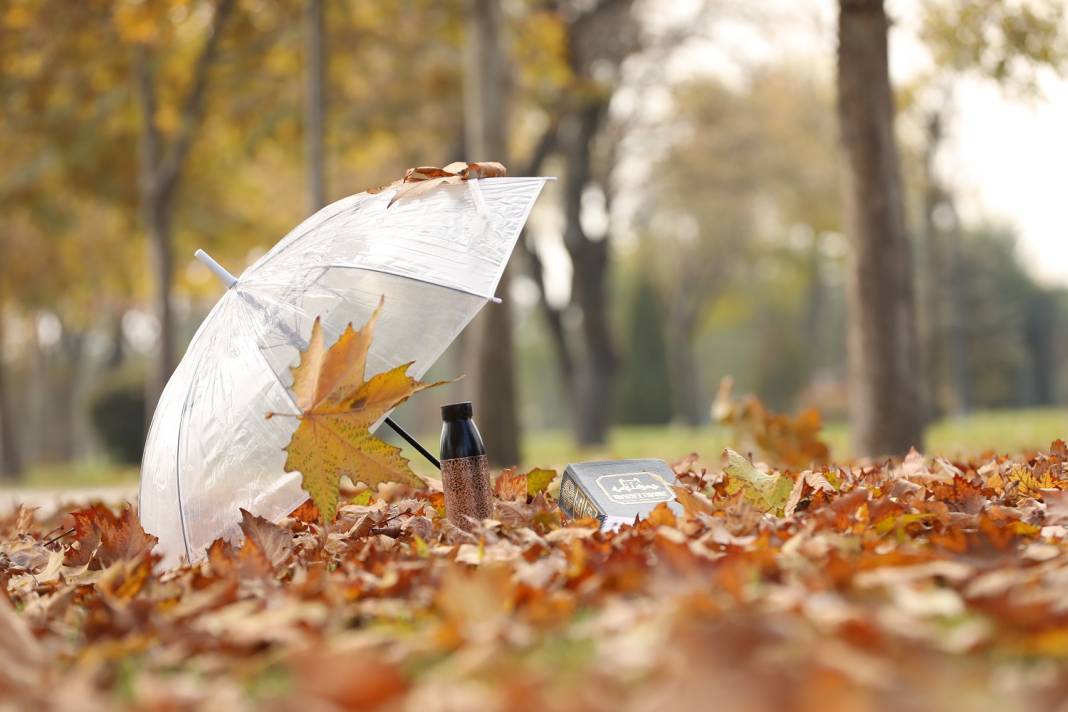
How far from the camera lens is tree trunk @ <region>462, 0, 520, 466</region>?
9828 millimetres

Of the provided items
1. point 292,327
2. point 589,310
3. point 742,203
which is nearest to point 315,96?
point 292,327

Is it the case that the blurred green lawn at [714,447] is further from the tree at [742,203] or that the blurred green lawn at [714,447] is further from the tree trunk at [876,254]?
the tree at [742,203]

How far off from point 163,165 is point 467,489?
11200mm

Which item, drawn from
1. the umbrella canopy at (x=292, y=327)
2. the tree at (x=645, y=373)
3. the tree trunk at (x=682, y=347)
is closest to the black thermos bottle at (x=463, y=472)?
the umbrella canopy at (x=292, y=327)

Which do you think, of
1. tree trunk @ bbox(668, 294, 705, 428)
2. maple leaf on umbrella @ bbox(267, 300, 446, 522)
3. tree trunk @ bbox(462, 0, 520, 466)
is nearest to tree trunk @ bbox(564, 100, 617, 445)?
tree trunk @ bbox(462, 0, 520, 466)

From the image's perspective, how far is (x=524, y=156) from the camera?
1983 centimetres

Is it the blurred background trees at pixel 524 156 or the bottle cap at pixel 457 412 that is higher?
the blurred background trees at pixel 524 156

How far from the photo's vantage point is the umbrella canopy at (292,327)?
124 inches

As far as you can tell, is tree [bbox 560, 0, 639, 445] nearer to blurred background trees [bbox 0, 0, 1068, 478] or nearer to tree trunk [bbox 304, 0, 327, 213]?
blurred background trees [bbox 0, 0, 1068, 478]

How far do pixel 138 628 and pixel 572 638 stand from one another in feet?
3.13

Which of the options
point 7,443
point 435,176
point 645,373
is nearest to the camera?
point 435,176

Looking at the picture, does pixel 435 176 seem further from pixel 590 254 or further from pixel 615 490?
pixel 590 254

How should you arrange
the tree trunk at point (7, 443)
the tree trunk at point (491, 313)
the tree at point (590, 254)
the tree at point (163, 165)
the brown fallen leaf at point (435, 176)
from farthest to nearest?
1. the tree at point (590, 254)
2. the tree trunk at point (7, 443)
3. the tree at point (163, 165)
4. the tree trunk at point (491, 313)
5. the brown fallen leaf at point (435, 176)

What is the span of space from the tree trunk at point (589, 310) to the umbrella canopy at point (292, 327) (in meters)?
16.2
